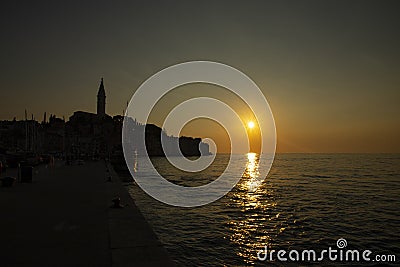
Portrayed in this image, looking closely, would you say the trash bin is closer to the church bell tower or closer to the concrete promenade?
the concrete promenade

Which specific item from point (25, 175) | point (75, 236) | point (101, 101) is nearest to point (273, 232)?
point (75, 236)

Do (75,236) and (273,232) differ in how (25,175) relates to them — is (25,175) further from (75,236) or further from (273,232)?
(273,232)

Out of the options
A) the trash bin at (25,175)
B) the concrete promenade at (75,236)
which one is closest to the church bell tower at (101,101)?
the trash bin at (25,175)

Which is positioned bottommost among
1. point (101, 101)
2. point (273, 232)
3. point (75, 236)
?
point (273, 232)

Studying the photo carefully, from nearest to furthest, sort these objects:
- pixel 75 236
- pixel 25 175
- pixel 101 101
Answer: pixel 75 236
pixel 25 175
pixel 101 101

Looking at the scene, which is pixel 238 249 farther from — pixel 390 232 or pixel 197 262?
pixel 390 232

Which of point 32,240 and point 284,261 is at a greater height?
point 32,240

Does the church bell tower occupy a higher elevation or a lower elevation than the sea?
higher

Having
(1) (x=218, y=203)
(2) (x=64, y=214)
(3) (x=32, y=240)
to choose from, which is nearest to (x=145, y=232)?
(3) (x=32, y=240)

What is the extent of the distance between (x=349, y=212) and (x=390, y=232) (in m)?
6.04

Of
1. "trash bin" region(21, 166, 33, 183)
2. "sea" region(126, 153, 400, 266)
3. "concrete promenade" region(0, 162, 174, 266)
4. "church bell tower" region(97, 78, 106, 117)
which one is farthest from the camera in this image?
"church bell tower" region(97, 78, 106, 117)

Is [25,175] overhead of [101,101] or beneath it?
beneath

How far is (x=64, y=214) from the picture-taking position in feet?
38.7

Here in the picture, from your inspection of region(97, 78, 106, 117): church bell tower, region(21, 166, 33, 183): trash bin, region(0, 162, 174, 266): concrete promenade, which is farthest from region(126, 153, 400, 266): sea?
region(97, 78, 106, 117): church bell tower
